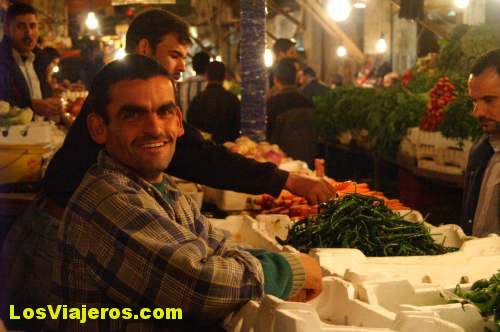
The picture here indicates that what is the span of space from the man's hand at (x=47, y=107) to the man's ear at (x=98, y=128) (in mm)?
4379

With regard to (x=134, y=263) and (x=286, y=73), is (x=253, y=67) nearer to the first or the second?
(x=286, y=73)

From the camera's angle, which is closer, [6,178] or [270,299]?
[270,299]

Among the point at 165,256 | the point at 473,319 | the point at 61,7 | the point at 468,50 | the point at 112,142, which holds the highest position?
the point at 61,7

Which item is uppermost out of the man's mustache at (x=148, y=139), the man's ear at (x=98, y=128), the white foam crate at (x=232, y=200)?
the man's ear at (x=98, y=128)

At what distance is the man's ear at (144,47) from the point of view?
166 inches

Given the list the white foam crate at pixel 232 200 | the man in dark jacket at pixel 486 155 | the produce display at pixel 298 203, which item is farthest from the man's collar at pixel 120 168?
the white foam crate at pixel 232 200

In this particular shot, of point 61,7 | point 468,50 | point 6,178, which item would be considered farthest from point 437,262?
point 61,7

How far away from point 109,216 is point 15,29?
17.7 feet

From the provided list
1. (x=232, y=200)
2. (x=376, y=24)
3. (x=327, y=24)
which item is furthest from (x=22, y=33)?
(x=376, y=24)

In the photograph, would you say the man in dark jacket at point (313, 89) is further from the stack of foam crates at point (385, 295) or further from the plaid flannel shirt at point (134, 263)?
the plaid flannel shirt at point (134, 263)

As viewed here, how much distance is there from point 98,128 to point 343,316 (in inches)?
44.1

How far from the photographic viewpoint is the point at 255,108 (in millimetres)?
8500

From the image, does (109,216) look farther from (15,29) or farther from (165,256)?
(15,29)

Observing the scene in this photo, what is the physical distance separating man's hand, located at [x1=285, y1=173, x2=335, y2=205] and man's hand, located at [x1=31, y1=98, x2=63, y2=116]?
137 inches
